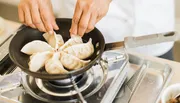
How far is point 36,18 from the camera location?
2.40 ft

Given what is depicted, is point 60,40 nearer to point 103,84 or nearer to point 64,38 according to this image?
point 64,38

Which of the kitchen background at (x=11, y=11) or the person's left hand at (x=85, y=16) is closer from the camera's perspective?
the person's left hand at (x=85, y=16)

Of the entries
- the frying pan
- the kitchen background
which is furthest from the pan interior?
the kitchen background

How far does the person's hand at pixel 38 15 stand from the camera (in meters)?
0.74

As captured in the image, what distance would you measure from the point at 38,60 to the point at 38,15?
11 cm

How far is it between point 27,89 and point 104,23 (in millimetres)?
303

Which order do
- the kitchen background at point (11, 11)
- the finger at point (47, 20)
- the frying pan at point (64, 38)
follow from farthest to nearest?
1. the kitchen background at point (11, 11)
2. the finger at point (47, 20)
3. the frying pan at point (64, 38)

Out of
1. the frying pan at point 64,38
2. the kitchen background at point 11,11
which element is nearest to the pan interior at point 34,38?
the frying pan at point 64,38

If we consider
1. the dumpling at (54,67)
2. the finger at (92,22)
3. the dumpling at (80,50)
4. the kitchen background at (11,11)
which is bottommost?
the kitchen background at (11,11)

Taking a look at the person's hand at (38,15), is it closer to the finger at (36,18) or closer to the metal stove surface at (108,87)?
the finger at (36,18)

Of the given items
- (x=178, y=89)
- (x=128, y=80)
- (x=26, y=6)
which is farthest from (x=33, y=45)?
(x=178, y=89)

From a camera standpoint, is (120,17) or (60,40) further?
(120,17)

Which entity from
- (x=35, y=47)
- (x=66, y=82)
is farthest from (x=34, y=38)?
(x=66, y=82)

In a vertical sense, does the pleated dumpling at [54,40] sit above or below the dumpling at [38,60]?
above
